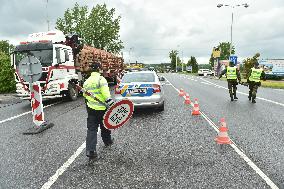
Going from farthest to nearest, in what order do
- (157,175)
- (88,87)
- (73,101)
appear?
(73,101) < (88,87) < (157,175)

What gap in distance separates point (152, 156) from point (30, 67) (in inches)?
174

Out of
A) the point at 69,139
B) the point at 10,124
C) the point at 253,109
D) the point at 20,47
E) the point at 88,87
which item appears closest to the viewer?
the point at 88,87

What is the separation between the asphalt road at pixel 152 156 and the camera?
4473 millimetres

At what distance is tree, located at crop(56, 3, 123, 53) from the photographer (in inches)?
1805

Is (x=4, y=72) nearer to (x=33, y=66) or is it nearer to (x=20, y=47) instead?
(x=20, y=47)

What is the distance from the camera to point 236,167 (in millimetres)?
4945

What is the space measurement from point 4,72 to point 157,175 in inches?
694

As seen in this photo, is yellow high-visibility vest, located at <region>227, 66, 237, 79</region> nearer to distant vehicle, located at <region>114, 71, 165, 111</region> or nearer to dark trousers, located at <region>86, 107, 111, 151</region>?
distant vehicle, located at <region>114, 71, 165, 111</region>

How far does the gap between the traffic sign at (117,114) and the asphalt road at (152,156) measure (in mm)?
Answer: 610

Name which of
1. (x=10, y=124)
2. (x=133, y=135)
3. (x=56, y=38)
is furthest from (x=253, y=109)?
(x=56, y=38)

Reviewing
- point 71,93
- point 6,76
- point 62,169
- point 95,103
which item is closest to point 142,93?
point 95,103

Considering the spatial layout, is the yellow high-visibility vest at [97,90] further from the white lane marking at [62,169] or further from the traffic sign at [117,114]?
the white lane marking at [62,169]

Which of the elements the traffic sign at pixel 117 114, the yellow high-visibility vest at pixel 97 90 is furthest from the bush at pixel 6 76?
the traffic sign at pixel 117 114

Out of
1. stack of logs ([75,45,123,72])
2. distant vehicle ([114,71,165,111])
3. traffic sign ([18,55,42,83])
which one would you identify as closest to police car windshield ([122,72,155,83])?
distant vehicle ([114,71,165,111])
